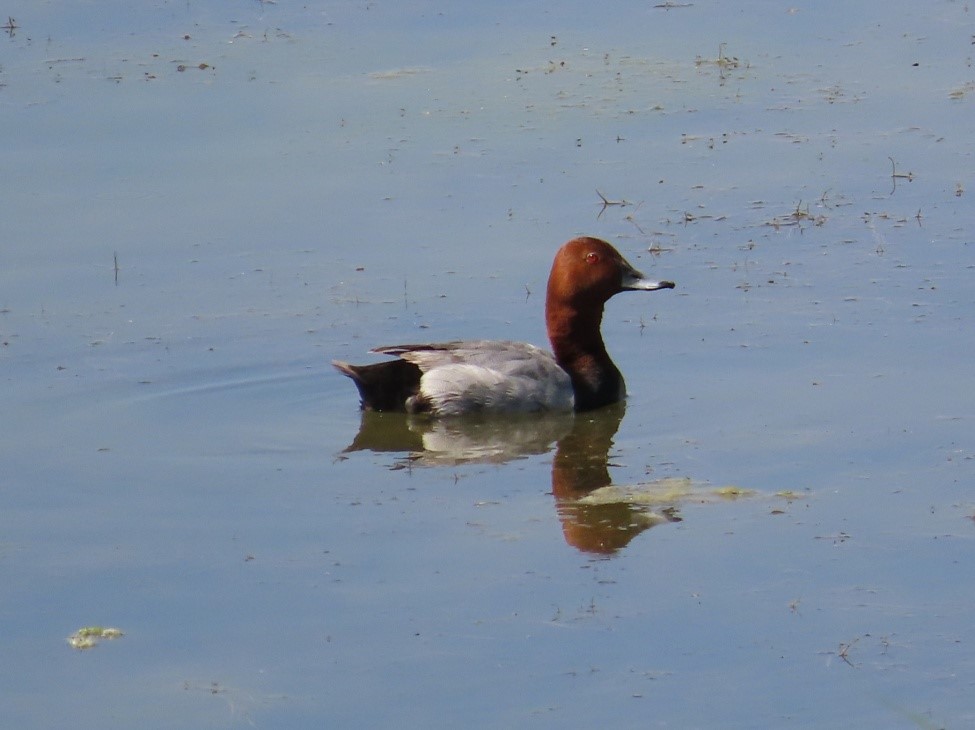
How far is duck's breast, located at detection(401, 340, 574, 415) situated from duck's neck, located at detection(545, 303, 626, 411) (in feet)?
0.37

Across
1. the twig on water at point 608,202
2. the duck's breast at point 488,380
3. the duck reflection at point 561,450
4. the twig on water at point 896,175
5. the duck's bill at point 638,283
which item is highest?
the twig on water at point 896,175

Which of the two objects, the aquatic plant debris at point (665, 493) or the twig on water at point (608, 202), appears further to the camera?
the twig on water at point (608, 202)

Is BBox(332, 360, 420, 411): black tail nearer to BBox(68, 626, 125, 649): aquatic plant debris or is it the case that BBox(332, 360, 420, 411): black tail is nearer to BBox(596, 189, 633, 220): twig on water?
BBox(596, 189, 633, 220): twig on water

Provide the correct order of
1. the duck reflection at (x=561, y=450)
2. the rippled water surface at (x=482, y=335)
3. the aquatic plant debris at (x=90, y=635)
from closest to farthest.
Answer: the rippled water surface at (x=482, y=335) < the aquatic plant debris at (x=90, y=635) < the duck reflection at (x=561, y=450)

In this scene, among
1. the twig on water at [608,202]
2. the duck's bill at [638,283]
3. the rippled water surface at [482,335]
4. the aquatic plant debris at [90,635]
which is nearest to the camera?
the rippled water surface at [482,335]

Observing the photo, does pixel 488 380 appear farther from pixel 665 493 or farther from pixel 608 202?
pixel 608 202

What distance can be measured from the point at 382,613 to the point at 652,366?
3.91m

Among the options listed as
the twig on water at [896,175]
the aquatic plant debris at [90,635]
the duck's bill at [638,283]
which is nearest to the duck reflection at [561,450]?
the duck's bill at [638,283]

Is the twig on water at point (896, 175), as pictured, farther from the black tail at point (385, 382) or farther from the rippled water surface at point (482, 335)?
the black tail at point (385, 382)

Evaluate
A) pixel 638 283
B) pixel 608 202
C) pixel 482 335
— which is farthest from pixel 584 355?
pixel 608 202

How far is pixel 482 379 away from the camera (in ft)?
34.1

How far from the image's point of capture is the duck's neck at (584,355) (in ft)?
34.2

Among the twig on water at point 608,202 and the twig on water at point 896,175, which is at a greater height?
the twig on water at point 896,175

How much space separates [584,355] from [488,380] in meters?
0.63
